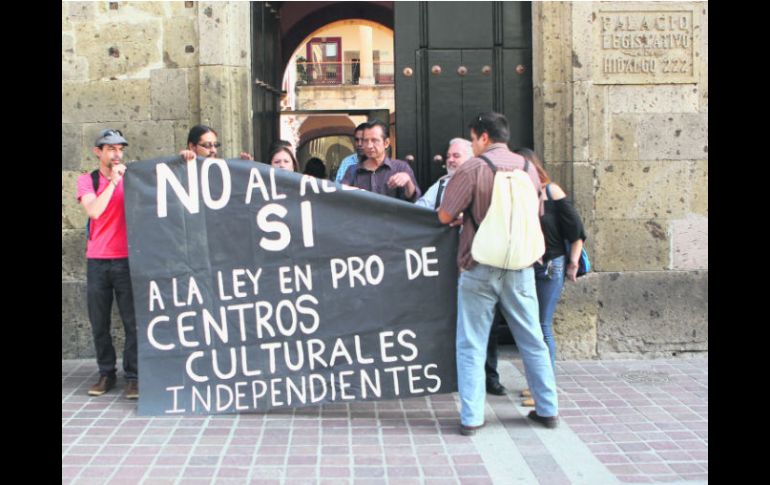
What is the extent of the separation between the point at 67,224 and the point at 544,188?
3.89 m

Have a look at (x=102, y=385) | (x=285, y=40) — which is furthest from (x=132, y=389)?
(x=285, y=40)

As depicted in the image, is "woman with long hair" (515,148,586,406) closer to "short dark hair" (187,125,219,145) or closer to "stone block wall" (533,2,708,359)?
"stone block wall" (533,2,708,359)

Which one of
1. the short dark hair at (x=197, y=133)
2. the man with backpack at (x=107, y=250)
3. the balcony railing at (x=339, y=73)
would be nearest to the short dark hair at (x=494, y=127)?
the short dark hair at (x=197, y=133)

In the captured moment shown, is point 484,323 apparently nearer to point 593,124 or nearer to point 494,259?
point 494,259

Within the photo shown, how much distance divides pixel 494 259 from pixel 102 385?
296cm

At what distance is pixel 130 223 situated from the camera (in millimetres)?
5215

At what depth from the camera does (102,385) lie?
223 inches

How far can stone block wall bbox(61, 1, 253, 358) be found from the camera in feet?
21.5

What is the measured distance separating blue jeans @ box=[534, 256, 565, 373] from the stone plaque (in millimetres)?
2050

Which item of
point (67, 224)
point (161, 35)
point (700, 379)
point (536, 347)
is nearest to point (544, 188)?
point (536, 347)

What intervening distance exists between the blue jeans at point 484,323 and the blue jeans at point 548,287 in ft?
1.54

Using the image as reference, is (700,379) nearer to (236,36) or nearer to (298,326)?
(298,326)

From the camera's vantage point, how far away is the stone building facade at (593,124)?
6.55 m

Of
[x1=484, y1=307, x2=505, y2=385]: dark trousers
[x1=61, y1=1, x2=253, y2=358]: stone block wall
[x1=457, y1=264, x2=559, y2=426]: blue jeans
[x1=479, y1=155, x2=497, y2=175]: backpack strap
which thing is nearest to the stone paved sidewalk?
[x1=484, y1=307, x2=505, y2=385]: dark trousers
